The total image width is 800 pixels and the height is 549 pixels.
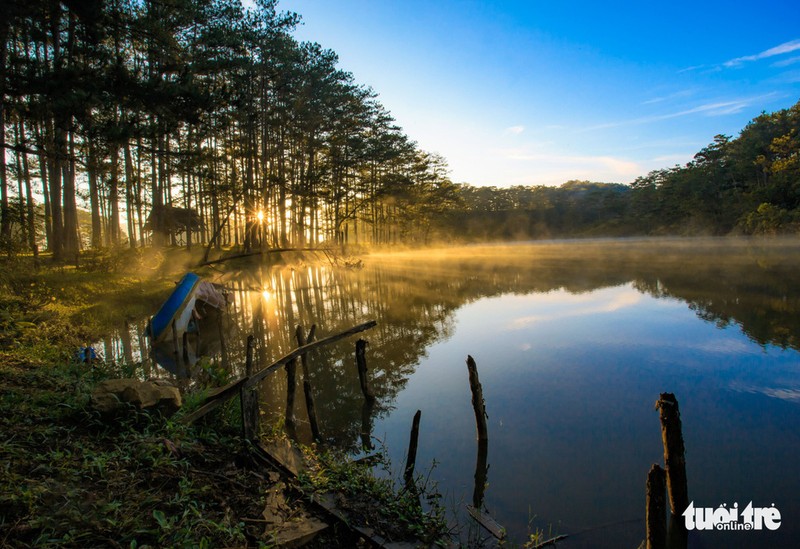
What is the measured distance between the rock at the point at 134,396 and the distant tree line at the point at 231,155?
27.1 ft

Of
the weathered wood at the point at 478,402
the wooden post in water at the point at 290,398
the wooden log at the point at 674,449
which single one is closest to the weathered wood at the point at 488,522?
the weathered wood at the point at 478,402

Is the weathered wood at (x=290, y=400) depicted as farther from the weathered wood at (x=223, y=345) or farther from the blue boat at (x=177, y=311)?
the blue boat at (x=177, y=311)

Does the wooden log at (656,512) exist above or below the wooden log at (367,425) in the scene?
above

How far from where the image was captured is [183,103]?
13.0 meters

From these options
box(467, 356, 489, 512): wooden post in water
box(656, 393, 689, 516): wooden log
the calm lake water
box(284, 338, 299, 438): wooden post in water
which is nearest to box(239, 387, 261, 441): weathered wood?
box(284, 338, 299, 438): wooden post in water

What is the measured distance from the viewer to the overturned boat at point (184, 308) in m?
14.2

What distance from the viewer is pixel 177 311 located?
579 inches

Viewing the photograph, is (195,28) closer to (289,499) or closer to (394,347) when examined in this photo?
(394,347)

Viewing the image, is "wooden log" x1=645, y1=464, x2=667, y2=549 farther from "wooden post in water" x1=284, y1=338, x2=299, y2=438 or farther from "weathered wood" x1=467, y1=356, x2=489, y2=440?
"wooden post in water" x1=284, y1=338, x2=299, y2=438

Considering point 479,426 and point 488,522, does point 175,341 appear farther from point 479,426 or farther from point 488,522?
point 488,522

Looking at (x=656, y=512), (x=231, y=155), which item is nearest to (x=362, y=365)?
(x=656, y=512)

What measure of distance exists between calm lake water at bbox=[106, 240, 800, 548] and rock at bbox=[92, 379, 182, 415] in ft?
9.57

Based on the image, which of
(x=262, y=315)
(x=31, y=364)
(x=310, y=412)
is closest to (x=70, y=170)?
(x=262, y=315)

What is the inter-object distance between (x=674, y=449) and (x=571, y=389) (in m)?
6.04
